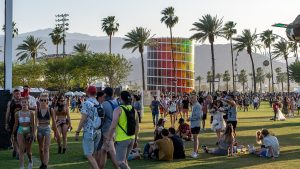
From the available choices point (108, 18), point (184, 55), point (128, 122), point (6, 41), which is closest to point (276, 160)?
point (128, 122)

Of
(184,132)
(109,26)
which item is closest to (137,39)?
(109,26)

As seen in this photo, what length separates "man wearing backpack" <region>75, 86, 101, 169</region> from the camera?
902cm

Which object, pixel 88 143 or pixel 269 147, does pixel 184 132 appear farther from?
pixel 88 143

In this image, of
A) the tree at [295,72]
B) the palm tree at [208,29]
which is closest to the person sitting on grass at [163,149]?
the palm tree at [208,29]

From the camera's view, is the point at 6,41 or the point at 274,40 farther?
the point at 274,40

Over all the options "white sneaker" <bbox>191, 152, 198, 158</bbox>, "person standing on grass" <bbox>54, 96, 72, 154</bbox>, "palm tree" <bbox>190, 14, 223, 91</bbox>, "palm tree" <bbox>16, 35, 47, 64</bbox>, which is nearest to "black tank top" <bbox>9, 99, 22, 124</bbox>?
"person standing on grass" <bbox>54, 96, 72, 154</bbox>

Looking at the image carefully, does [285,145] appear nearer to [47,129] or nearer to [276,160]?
[276,160]

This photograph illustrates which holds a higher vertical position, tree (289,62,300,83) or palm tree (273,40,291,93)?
palm tree (273,40,291,93)

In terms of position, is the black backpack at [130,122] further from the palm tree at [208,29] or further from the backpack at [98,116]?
the palm tree at [208,29]

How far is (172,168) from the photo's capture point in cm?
1174

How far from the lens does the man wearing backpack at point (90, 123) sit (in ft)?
29.6

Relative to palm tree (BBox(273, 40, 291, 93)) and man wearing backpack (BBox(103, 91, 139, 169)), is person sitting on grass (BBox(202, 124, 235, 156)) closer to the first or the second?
man wearing backpack (BBox(103, 91, 139, 169))

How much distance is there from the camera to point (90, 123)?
29.9 ft

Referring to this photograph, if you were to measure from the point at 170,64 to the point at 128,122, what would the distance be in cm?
12844
